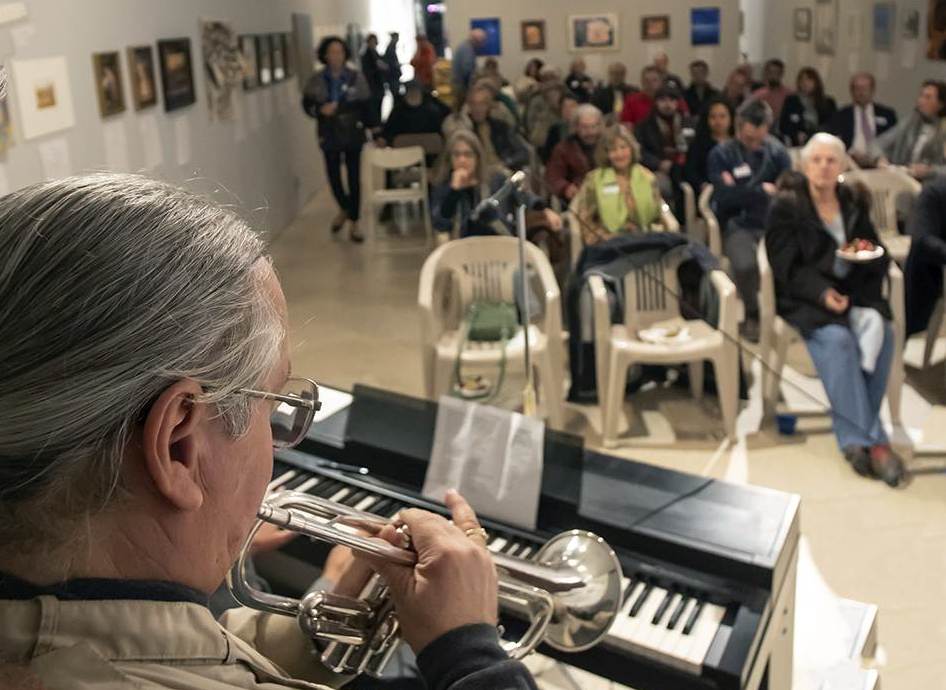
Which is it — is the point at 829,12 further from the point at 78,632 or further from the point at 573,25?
the point at 78,632

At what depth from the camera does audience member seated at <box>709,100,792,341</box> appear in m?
3.30

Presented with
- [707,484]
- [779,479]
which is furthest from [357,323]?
[707,484]

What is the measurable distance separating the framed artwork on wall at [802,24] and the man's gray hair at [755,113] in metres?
0.33

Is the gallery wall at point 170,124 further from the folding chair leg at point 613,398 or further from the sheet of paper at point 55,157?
the folding chair leg at point 613,398

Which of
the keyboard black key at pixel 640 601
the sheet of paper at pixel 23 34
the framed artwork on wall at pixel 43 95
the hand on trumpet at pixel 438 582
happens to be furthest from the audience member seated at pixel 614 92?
the hand on trumpet at pixel 438 582

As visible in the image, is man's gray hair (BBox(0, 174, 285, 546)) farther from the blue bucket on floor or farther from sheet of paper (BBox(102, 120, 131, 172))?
sheet of paper (BBox(102, 120, 131, 172))

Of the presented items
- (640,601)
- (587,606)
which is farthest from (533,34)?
(587,606)

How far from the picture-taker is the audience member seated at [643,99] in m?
5.21

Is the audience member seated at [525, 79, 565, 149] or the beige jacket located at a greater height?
the audience member seated at [525, 79, 565, 149]

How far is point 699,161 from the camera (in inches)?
174

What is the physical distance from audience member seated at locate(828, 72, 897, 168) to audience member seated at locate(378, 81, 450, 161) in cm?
220

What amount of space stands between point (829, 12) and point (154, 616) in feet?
13.6

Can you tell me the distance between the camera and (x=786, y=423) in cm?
299

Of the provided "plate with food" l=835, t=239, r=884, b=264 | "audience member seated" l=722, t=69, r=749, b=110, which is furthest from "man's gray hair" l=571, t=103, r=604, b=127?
"plate with food" l=835, t=239, r=884, b=264
